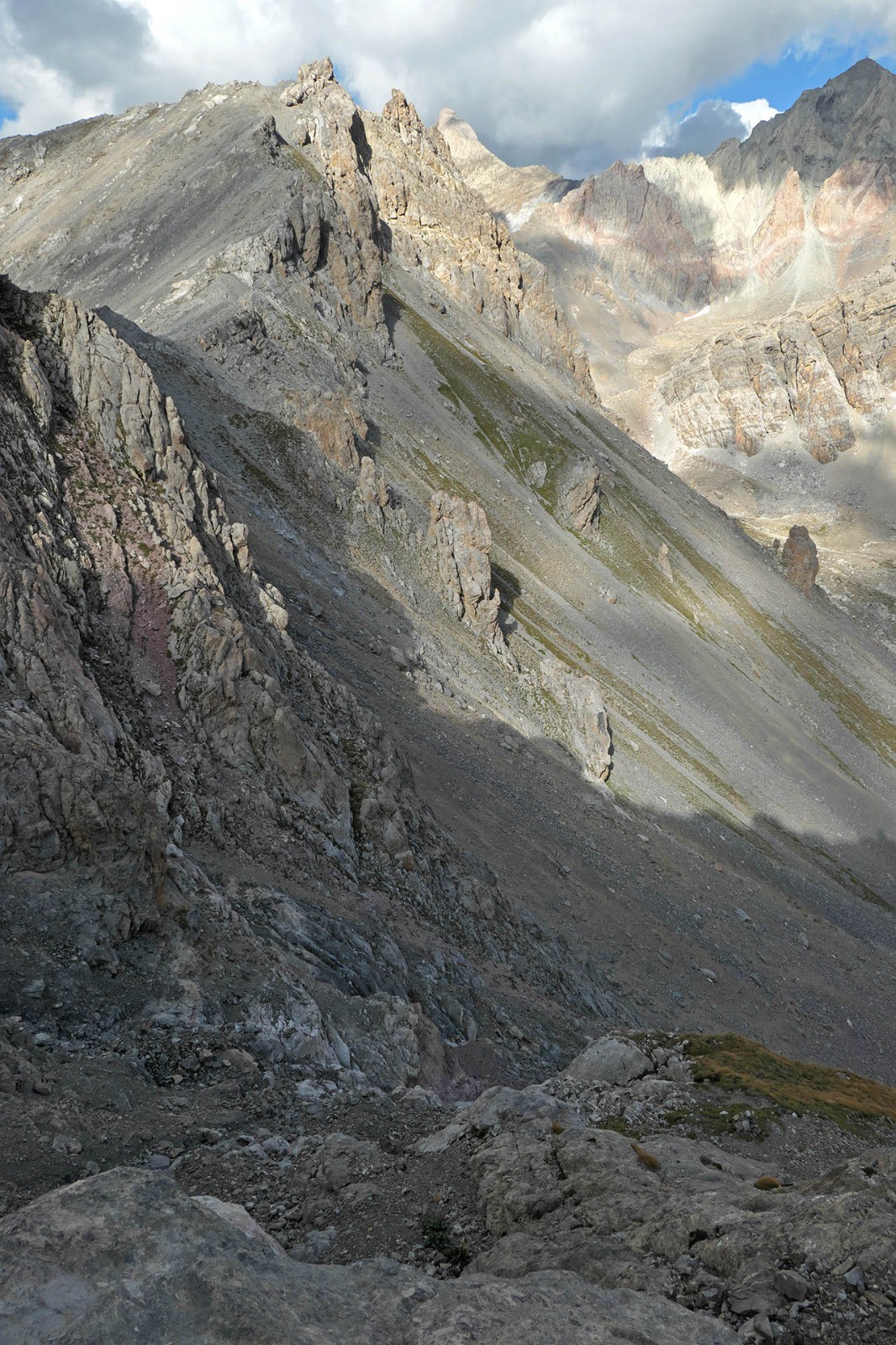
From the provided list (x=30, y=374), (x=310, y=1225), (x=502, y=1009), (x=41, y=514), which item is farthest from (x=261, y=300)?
(x=310, y=1225)

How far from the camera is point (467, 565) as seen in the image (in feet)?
234

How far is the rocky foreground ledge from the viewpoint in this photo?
7355 millimetres

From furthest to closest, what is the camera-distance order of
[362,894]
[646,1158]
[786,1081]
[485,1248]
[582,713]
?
[582,713]
[362,894]
[786,1081]
[646,1158]
[485,1248]

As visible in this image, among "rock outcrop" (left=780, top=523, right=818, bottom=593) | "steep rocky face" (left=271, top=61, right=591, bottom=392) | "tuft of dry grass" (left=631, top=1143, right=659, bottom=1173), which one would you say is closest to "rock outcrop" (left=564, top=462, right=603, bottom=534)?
"steep rocky face" (left=271, top=61, right=591, bottom=392)

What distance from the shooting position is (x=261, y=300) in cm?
8744

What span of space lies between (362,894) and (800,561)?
143965 millimetres

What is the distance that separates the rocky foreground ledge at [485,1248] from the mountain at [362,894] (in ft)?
0.21

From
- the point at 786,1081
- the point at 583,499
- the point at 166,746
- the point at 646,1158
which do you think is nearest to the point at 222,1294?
the point at 646,1158

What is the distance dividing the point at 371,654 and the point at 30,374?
27252 mm

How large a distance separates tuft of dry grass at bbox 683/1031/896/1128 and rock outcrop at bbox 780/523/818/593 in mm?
133888

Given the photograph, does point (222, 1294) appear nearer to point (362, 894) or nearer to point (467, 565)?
point (362, 894)

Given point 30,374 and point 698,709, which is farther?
point 698,709

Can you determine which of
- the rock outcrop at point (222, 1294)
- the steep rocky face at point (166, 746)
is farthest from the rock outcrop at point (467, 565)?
the rock outcrop at point (222, 1294)

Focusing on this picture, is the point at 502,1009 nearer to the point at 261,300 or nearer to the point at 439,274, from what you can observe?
the point at 261,300
